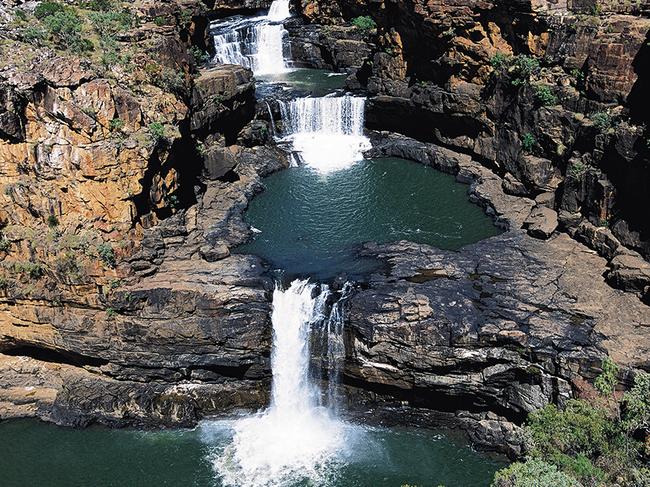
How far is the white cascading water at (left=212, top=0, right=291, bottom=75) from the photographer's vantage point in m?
57.0

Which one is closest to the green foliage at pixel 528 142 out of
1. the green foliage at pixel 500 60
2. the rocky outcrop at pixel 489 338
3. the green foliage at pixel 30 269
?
the green foliage at pixel 500 60

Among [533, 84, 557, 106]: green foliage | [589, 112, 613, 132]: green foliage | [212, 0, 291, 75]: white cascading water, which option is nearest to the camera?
[589, 112, 613, 132]: green foliage

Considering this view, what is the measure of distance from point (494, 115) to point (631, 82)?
9797 millimetres

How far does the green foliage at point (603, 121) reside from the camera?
34.8 metres

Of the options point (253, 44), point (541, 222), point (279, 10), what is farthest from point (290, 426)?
point (279, 10)

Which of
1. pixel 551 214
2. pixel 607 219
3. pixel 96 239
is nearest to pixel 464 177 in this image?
pixel 551 214

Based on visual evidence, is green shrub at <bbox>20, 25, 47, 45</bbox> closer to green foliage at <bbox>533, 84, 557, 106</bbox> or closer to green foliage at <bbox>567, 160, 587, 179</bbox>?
green foliage at <bbox>533, 84, 557, 106</bbox>

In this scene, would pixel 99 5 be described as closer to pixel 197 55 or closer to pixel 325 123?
pixel 197 55

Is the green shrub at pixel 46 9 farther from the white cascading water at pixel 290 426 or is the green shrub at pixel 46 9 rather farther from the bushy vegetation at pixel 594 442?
the bushy vegetation at pixel 594 442

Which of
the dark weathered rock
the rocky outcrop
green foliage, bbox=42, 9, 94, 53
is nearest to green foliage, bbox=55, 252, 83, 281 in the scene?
green foliage, bbox=42, 9, 94, 53

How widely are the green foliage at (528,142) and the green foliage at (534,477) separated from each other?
23088 mm

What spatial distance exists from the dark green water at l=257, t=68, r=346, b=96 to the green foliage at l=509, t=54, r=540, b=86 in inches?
610

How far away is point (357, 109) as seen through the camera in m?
Answer: 49.3

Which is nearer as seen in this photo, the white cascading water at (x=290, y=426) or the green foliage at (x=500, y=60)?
the white cascading water at (x=290, y=426)
